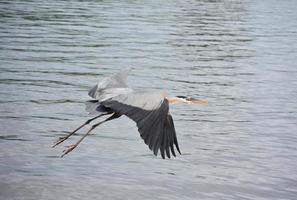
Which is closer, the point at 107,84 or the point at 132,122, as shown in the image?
the point at 107,84

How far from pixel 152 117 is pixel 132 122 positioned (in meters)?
4.18

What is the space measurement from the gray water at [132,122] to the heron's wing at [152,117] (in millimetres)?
838

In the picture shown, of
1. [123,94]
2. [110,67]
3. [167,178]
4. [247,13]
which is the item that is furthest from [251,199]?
[247,13]

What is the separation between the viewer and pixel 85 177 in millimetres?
7930

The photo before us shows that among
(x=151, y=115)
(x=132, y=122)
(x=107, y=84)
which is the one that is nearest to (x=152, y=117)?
(x=151, y=115)

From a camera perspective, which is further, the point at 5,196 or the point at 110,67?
the point at 110,67

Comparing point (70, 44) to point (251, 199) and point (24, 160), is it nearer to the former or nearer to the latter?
point (24, 160)

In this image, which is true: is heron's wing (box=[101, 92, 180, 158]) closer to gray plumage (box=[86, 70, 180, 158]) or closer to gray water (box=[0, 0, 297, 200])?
gray plumage (box=[86, 70, 180, 158])

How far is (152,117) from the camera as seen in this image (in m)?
→ 6.83

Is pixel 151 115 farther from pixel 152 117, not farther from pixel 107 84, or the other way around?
pixel 107 84

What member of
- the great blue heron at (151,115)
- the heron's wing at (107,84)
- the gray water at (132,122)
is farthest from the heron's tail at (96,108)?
the gray water at (132,122)

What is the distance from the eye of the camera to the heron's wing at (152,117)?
676 cm

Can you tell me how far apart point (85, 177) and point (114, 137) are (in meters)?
2.05

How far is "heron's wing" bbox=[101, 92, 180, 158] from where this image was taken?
22.2ft
